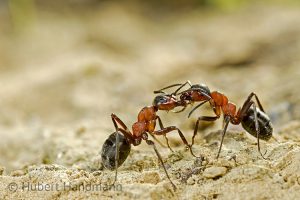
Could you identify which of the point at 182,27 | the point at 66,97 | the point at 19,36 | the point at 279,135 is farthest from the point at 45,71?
the point at 279,135

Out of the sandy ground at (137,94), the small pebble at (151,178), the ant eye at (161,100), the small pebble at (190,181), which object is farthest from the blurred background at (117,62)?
the small pebble at (190,181)

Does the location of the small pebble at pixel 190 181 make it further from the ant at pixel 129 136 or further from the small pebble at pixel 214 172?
the ant at pixel 129 136

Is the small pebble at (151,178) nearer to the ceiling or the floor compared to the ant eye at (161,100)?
nearer to the floor

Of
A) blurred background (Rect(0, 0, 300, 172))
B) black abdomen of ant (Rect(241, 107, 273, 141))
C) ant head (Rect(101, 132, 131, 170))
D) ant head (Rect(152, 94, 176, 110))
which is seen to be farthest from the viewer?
blurred background (Rect(0, 0, 300, 172))

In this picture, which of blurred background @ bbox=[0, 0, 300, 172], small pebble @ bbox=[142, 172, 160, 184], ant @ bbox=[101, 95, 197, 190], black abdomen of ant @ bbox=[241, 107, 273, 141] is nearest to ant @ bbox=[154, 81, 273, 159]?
black abdomen of ant @ bbox=[241, 107, 273, 141]

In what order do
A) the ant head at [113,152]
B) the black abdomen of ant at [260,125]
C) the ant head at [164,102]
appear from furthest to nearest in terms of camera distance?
1. the ant head at [164,102]
2. the black abdomen of ant at [260,125]
3. the ant head at [113,152]

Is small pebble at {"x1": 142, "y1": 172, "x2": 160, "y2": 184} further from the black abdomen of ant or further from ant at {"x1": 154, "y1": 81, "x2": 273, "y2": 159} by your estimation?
the black abdomen of ant
